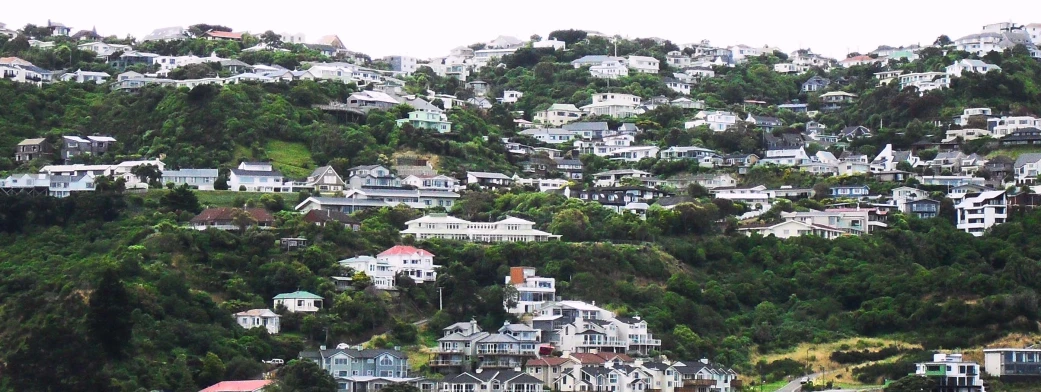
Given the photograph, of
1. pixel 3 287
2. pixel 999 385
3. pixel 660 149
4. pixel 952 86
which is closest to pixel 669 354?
pixel 999 385

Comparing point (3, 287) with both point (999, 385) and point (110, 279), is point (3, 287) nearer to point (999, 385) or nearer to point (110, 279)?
point (110, 279)

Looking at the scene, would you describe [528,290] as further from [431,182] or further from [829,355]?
[431,182]

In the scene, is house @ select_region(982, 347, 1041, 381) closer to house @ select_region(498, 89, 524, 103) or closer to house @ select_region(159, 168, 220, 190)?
house @ select_region(159, 168, 220, 190)

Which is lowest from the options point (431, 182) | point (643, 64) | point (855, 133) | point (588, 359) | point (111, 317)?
point (588, 359)

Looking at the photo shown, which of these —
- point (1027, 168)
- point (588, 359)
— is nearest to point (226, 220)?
point (588, 359)

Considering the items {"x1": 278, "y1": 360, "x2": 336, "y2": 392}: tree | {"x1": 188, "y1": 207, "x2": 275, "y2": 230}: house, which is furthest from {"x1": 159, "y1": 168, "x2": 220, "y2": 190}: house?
{"x1": 278, "y1": 360, "x2": 336, "y2": 392}: tree

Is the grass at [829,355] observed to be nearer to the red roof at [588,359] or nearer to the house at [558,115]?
the red roof at [588,359]
